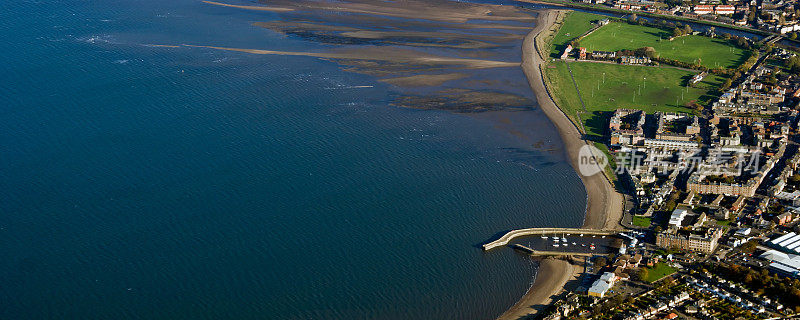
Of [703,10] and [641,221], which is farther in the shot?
[703,10]

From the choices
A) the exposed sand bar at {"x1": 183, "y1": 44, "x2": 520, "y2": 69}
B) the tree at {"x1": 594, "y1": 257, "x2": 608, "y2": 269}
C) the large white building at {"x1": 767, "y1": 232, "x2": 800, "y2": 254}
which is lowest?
the tree at {"x1": 594, "y1": 257, "x2": 608, "y2": 269}

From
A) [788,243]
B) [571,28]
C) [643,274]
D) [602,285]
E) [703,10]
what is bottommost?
[602,285]

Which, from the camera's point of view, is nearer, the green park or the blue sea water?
the blue sea water

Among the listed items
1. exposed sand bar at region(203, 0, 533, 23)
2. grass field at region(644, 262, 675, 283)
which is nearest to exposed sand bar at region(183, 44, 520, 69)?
exposed sand bar at region(203, 0, 533, 23)

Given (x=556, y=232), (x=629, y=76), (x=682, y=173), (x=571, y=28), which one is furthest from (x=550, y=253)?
(x=571, y=28)

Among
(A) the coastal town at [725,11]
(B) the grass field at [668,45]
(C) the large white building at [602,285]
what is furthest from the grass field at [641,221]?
(A) the coastal town at [725,11]

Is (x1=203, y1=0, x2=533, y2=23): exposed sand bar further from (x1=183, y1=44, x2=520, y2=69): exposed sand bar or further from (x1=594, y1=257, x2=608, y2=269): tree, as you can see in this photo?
(x1=594, y1=257, x2=608, y2=269): tree

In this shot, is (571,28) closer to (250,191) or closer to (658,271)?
(250,191)
